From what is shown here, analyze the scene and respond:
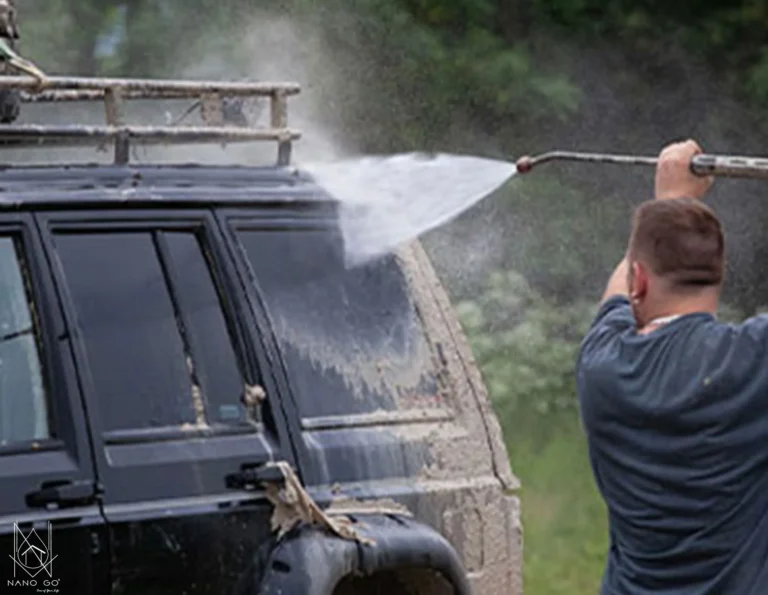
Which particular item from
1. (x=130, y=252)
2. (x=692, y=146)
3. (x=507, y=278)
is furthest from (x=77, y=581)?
(x=507, y=278)

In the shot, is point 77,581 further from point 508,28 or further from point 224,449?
point 508,28

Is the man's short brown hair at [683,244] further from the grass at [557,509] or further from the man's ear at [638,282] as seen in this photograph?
the grass at [557,509]

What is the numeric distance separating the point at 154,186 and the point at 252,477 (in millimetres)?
831

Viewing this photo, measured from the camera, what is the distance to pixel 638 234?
13.7 feet

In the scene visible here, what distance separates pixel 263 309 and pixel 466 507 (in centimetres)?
75

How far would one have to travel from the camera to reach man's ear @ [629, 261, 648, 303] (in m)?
4.17

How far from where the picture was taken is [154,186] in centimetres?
561

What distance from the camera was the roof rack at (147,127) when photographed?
5.71m

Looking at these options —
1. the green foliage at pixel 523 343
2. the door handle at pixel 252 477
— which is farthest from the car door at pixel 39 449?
the green foliage at pixel 523 343

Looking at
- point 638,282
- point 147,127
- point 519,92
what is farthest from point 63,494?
point 519,92

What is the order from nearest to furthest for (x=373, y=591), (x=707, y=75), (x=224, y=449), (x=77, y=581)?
(x=77, y=581) < (x=224, y=449) < (x=373, y=591) < (x=707, y=75)

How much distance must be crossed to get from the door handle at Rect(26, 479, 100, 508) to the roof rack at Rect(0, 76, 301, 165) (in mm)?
1043

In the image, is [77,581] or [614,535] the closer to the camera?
[614,535]

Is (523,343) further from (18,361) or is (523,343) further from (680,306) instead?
(680,306)
